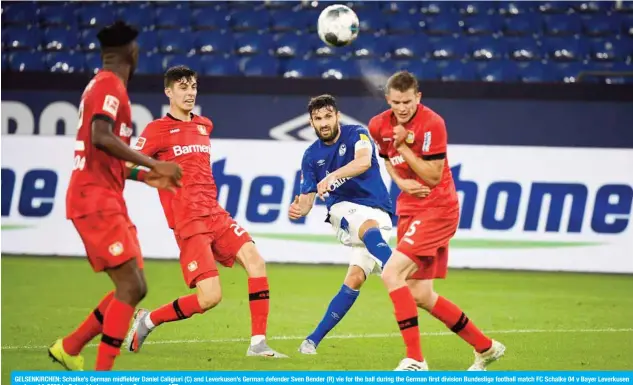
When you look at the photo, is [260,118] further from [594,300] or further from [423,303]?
[423,303]

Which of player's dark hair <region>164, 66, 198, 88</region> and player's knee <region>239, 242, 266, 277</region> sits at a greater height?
player's dark hair <region>164, 66, 198, 88</region>

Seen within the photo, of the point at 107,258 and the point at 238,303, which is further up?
the point at 107,258

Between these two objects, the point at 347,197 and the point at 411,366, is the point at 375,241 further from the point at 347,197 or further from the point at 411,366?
the point at 411,366

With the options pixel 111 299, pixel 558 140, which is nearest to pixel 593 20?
pixel 558 140

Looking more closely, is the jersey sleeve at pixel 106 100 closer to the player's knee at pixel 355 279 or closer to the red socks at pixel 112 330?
the red socks at pixel 112 330

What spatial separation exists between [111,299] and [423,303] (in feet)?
5.86

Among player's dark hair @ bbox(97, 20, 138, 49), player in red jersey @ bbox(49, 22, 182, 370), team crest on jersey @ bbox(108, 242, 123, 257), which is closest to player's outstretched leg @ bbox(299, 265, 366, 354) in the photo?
player in red jersey @ bbox(49, 22, 182, 370)

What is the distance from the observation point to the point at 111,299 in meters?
5.87

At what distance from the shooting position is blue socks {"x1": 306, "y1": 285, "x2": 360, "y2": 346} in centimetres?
706

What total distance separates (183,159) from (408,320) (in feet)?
6.34

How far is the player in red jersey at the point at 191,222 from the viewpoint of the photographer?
6883mm

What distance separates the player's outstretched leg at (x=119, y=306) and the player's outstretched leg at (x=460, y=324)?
1675 mm

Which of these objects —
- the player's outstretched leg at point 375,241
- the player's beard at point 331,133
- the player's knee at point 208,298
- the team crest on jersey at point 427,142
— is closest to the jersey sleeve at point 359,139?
the player's beard at point 331,133

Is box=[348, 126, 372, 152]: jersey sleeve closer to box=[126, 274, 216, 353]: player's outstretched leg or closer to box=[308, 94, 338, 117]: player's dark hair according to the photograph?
box=[308, 94, 338, 117]: player's dark hair
